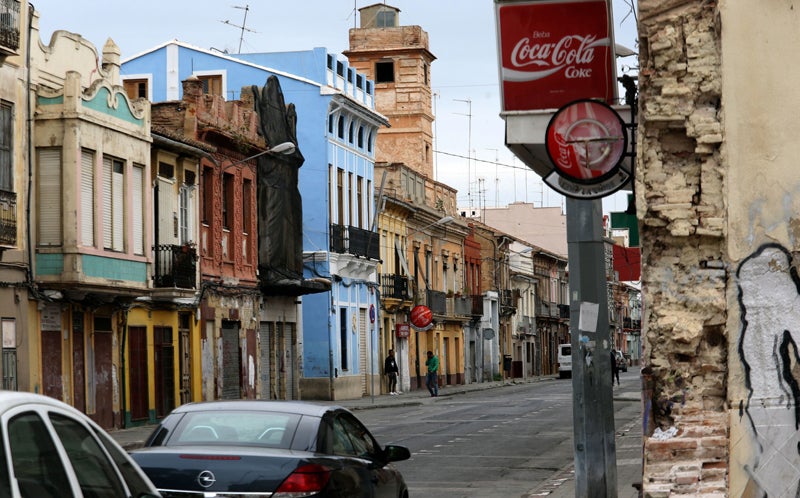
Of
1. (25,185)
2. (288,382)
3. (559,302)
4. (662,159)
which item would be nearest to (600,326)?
(662,159)

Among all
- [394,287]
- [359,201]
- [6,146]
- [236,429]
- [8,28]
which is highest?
[8,28]

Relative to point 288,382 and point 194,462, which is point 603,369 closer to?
point 194,462

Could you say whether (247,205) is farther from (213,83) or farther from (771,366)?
(771,366)

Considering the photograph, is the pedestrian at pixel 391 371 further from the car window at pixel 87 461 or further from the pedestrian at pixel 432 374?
the car window at pixel 87 461

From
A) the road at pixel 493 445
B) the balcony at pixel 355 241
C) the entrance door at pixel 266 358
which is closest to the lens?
the road at pixel 493 445

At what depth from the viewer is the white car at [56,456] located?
557 centimetres

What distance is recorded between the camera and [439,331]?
7062 cm

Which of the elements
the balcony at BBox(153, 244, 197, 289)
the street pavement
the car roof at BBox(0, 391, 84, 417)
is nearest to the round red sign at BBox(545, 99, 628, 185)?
the street pavement

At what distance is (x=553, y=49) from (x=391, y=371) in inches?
1718

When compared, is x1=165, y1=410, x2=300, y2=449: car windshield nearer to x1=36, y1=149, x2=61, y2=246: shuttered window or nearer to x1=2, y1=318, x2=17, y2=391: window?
x1=2, y1=318, x2=17, y2=391: window

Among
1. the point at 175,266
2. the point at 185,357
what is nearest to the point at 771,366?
the point at 175,266

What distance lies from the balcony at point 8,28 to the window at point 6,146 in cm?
120

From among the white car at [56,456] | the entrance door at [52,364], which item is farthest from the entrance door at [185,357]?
the white car at [56,456]

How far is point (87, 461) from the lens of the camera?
645 cm
